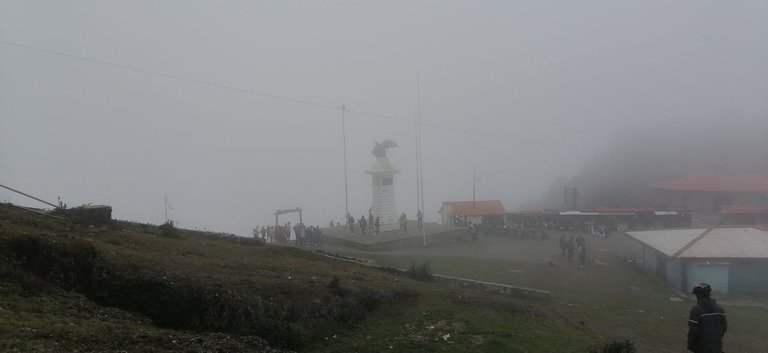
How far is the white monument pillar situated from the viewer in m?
35.5

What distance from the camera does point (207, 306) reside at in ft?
28.6

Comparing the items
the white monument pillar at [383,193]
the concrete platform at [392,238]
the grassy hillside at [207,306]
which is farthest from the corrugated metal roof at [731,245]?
the white monument pillar at [383,193]

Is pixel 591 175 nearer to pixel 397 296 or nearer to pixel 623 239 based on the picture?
pixel 623 239

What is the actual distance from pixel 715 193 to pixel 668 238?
24.4m

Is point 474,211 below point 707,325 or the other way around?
the other way around

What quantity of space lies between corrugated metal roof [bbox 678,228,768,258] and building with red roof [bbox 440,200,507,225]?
698 inches

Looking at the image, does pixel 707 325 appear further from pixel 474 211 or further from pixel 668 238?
pixel 474 211

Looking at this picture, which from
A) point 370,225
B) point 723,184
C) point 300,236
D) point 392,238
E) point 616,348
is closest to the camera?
point 616,348

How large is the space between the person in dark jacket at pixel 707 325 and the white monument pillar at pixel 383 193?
28.0m

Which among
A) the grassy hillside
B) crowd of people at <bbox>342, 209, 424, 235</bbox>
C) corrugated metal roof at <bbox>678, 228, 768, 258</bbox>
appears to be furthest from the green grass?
crowd of people at <bbox>342, 209, 424, 235</bbox>

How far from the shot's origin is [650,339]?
13648mm

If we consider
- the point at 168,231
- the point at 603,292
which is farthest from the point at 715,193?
the point at 168,231

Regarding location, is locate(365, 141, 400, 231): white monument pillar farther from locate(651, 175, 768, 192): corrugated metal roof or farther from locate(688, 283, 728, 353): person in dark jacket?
locate(688, 283, 728, 353): person in dark jacket

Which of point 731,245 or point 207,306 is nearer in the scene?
point 207,306
